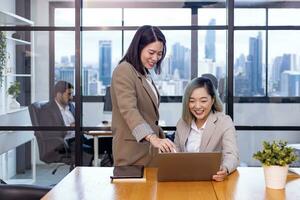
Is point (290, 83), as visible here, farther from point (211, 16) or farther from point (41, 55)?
point (41, 55)

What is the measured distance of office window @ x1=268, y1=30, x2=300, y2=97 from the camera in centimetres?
392

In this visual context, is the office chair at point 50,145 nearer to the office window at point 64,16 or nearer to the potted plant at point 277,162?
the office window at point 64,16

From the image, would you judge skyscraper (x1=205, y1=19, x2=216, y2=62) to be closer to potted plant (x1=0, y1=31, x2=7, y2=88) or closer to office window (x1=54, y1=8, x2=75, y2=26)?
office window (x1=54, y1=8, x2=75, y2=26)

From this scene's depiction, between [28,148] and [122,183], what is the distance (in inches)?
102

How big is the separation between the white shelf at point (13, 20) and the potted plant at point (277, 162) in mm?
2951

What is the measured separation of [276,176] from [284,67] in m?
2.44

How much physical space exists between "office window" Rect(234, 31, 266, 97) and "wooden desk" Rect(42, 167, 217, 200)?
2.23 metres

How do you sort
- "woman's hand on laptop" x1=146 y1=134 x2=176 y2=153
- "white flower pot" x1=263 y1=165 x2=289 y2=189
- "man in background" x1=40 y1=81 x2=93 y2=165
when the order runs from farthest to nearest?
"man in background" x1=40 y1=81 x2=93 y2=165 → "woman's hand on laptop" x1=146 y1=134 x2=176 y2=153 → "white flower pot" x1=263 y1=165 x2=289 y2=189

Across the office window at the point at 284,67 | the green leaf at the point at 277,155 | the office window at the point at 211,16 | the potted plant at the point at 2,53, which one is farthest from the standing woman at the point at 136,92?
the potted plant at the point at 2,53

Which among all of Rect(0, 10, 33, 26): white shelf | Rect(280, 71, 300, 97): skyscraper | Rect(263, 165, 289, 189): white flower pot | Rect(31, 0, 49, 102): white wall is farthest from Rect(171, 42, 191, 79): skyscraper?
Rect(263, 165, 289, 189): white flower pot

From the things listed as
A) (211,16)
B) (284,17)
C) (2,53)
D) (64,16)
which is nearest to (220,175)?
(211,16)

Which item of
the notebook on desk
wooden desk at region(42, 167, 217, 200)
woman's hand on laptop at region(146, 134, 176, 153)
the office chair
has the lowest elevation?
the office chair

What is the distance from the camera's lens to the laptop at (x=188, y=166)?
68.1 inches

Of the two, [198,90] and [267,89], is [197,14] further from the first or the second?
[198,90]
